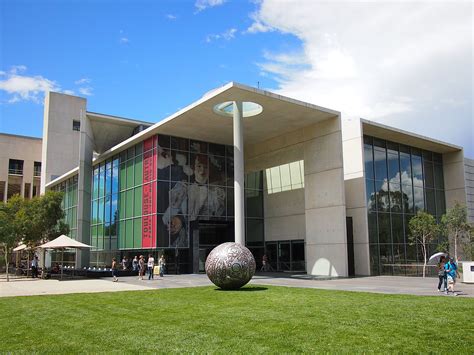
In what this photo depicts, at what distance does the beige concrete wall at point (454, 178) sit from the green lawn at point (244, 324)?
2877cm

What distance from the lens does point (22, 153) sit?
228ft

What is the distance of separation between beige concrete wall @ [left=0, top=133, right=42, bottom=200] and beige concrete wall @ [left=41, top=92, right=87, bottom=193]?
32.2 feet

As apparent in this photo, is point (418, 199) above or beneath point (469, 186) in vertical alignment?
beneath

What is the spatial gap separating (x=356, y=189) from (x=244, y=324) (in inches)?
901

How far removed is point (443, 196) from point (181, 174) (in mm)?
23411

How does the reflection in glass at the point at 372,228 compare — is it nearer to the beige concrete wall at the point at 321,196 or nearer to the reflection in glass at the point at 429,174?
the beige concrete wall at the point at 321,196

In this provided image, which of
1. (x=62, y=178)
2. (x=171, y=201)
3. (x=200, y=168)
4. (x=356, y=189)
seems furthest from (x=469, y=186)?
(x=62, y=178)

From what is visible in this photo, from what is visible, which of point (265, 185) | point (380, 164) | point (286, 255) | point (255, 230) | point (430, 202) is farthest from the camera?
point (430, 202)

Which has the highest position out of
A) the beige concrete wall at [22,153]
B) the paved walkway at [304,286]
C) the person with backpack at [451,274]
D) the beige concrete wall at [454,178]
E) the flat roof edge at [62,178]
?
the beige concrete wall at [22,153]

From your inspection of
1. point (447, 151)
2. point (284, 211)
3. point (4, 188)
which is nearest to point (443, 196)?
point (447, 151)

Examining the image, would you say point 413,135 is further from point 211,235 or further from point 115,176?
point 115,176

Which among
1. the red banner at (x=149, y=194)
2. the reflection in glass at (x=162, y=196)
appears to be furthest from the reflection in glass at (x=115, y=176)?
the reflection in glass at (x=162, y=196)

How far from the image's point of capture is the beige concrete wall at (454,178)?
4009 cm

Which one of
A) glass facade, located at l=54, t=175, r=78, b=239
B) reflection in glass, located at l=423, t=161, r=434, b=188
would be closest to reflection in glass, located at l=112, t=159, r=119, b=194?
glass facade, located at l=54, t=175, r=78, b=239
